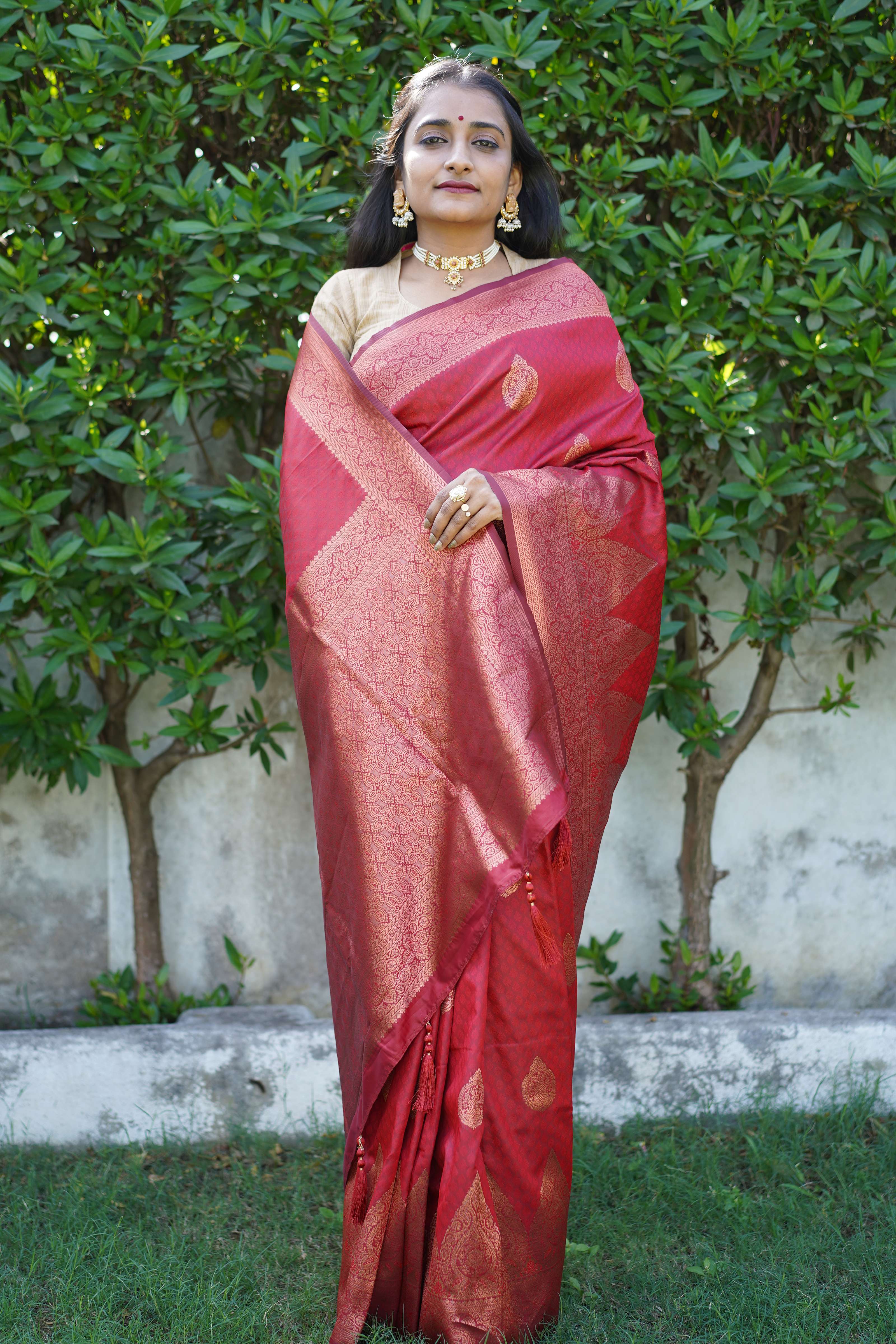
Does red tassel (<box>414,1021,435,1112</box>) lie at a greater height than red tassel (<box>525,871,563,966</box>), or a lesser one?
lesser

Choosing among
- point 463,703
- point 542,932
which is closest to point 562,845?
point 542,932

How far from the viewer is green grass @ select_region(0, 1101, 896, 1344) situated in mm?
2047

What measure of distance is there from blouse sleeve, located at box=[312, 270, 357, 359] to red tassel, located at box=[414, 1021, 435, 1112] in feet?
3.93

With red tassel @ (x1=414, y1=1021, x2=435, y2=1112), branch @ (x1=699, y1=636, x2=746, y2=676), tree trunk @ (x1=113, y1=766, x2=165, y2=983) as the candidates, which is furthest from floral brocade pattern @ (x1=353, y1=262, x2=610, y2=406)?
tree trunk @ (x1=113, y1=766, x2=165, y2=983)

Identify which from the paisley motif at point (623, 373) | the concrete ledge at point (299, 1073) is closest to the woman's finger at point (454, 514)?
the paisley motif at point (623, 373)

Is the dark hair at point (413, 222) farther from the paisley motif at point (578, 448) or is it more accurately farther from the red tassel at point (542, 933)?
the red tassel at point (542, 933)

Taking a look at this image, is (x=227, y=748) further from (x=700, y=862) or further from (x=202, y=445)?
(x=700, y=862)

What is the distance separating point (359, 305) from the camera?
87.9 inches

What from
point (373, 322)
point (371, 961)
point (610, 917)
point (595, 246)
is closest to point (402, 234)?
point (373, 322)

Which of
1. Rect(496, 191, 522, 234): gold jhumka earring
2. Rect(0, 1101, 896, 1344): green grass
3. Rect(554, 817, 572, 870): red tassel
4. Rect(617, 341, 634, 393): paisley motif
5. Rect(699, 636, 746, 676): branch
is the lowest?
Rect(0, 1101, 896, 1344): green grass

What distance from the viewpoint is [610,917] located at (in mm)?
3348

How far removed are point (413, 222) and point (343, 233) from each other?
572 millimetres

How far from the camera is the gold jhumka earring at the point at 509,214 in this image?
227cm

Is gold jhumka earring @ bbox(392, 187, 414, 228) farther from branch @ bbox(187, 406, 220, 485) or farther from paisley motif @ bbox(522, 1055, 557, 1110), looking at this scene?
paisley motif @ bbox(522, 1055, 557, 1110)
